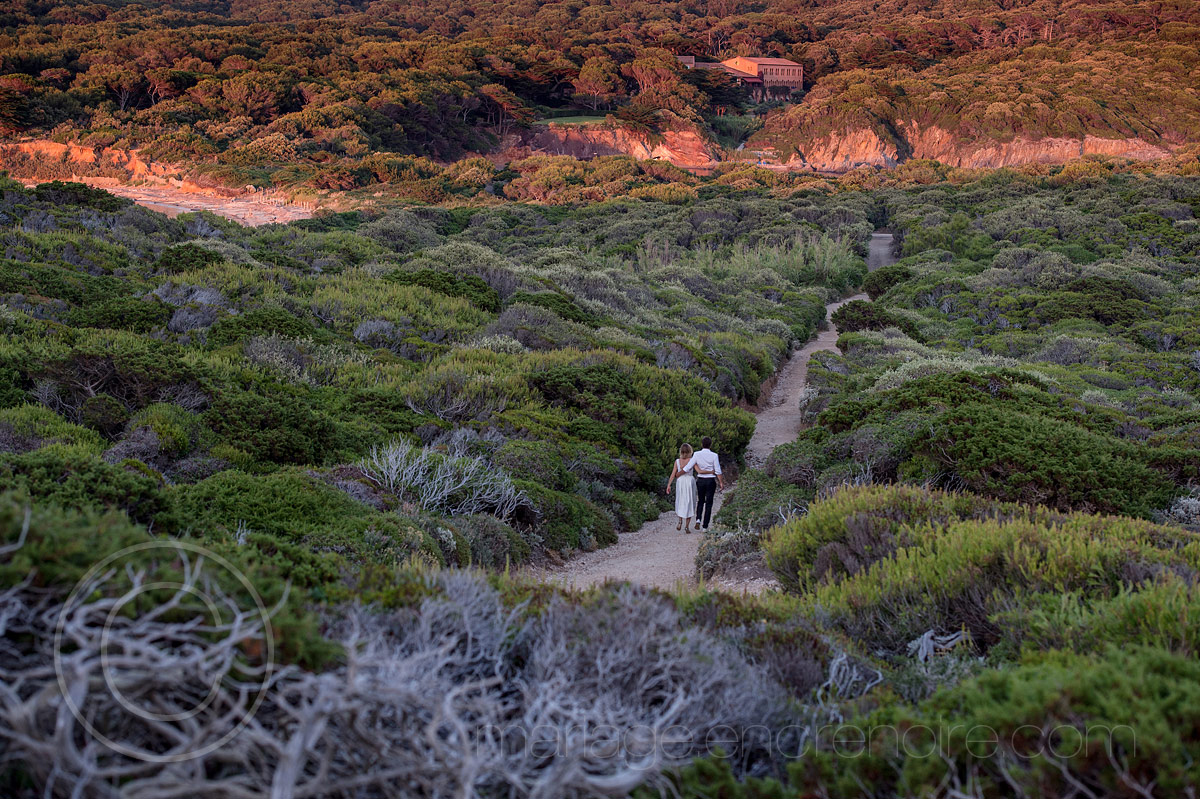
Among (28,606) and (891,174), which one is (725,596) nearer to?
(28,606)

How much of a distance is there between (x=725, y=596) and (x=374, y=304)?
10.7m

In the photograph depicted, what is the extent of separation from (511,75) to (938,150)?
126ft

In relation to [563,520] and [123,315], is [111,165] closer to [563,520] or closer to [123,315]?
[123,315]

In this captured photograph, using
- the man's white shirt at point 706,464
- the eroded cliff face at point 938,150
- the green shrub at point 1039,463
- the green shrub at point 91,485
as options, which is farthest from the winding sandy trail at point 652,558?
the eroded cliff face at point 938,150

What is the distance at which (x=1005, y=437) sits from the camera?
745 centimetres

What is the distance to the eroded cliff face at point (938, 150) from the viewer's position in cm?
5906

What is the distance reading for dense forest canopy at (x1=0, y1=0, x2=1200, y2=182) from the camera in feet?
162

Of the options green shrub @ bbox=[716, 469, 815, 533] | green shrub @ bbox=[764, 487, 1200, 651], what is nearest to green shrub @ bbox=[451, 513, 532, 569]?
green shrub @ bbox=[716, 469, 815, 533]

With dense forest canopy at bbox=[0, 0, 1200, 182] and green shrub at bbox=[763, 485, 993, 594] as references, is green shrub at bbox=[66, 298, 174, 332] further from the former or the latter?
dense forest canopy at bbox=[0, 0, 1200, 182]

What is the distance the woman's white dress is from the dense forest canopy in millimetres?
41872

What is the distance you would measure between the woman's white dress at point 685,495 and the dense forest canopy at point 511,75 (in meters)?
41.9

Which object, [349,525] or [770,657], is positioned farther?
[349,525]

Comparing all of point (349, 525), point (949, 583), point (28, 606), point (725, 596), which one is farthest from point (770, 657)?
point (349, 525)

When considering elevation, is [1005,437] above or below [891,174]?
above
